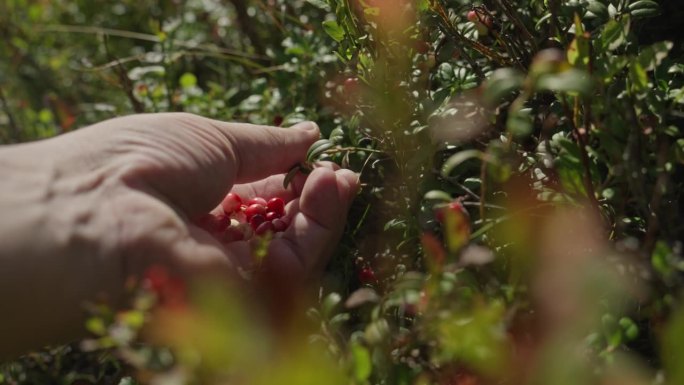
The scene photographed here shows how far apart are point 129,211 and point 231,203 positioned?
1.44 ft

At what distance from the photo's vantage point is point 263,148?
1.68m

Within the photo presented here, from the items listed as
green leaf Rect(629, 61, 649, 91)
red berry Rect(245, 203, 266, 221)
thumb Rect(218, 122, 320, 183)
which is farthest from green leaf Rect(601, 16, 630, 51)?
red berry Rect(245, 203, 266, 221)

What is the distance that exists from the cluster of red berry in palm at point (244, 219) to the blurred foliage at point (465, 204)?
175mm

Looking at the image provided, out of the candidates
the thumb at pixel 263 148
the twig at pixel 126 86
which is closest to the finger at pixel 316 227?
the thumb at pixel 263 148

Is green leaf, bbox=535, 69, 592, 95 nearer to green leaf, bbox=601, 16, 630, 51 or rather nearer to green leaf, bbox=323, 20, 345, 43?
green leaf, bbox=601, 16, 630, 51

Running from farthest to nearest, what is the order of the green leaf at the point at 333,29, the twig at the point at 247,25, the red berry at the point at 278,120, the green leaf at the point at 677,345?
1. the twig at the point at 247,25
2. the red berry at the point at 278,120
3. the green leaf at the point at 333,29
4. the green leaf at the point at 677,345

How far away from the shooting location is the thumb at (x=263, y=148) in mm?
1673

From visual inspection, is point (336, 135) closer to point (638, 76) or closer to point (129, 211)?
point (129, 211)

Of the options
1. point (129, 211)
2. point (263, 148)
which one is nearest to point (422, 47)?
point (263, 148)

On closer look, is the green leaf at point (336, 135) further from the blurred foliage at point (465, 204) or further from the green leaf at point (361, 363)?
the green leaf at point (361, 363)

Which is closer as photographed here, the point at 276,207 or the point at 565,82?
the point at 565,82

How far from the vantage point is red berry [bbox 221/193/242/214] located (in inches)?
69.8

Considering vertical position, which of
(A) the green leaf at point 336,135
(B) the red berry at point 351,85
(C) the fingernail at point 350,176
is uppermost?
(B) the red berry at point 351,85

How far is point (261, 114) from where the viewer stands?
6.86ft
